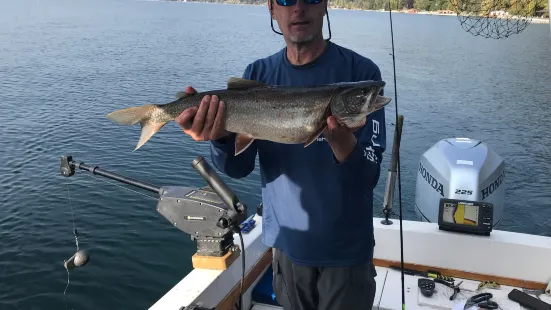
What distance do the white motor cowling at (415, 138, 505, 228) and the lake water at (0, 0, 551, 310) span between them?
3.87 meters

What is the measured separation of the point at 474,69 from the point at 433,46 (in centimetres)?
1105

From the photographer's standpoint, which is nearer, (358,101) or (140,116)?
(358,101)

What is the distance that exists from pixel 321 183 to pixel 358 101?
0.60 metres

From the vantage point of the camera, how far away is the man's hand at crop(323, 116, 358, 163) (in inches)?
114

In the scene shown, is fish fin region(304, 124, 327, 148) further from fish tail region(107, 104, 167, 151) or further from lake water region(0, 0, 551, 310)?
lake water region(0, 0, 551, 310)

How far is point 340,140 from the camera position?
114 inches

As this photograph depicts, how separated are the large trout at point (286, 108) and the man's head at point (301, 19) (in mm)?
360

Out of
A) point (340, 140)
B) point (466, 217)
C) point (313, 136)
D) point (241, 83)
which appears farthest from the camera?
point (466, 217)

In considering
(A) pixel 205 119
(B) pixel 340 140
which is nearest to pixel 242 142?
(A) pixel 205 119

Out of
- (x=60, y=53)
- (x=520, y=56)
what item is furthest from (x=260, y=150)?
(x=520, y=56)

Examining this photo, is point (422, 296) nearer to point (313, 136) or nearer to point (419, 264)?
point (419, 264)

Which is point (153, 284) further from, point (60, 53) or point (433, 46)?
point (433, 46)

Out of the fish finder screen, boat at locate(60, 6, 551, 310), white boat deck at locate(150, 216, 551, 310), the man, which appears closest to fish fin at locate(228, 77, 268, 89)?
the man

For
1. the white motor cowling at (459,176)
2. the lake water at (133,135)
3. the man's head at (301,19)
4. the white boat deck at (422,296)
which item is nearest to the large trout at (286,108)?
the man's head at (301,19)
